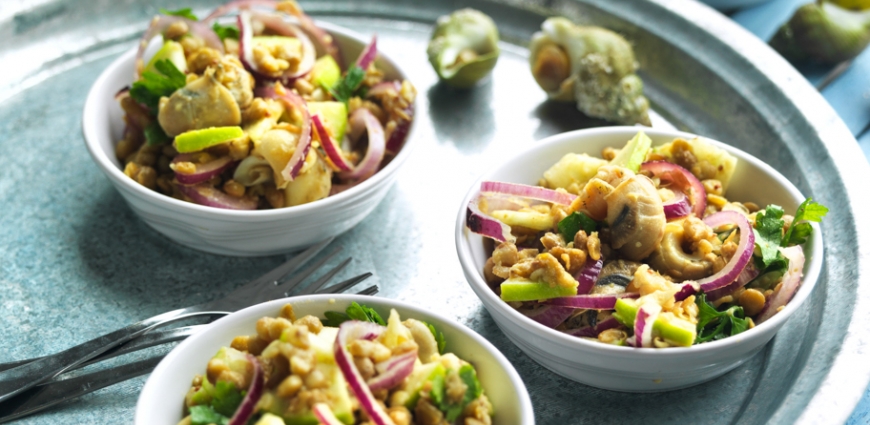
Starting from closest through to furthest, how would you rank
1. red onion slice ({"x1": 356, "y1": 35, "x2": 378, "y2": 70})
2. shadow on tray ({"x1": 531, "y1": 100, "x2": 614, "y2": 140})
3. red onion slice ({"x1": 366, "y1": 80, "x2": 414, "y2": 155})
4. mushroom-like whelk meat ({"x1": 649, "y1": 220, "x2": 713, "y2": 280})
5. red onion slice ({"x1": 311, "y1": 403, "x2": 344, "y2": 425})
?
1. red onion slice ({"x1": 311, "y1": 403, "x2": 344, "y2": 425})
2. mushroom-like whelk meat ({"x1": 649, "y1": 220, "x2": 713, "y2": 280})
3. red onion slice ({"x1": 366, "y1": 80, "x2": 414, "y2": 155})
4. red onion slice ({"x1": 356, "y1": 35, "x2": 378, "y2": 70})
5. shadow on tray ({"x1": 531, "y1": 100, "x2": 614, "y2": 140})

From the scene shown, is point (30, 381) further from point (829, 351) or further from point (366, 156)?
point (829, 351)

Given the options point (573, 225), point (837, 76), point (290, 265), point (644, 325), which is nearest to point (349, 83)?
point (290, 265)

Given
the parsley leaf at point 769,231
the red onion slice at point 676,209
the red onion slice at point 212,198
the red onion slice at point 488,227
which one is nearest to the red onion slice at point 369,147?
the red onion slice at point 212,198

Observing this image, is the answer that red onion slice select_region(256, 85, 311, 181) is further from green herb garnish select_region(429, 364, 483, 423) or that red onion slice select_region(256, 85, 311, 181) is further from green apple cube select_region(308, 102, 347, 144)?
green herb garnish select_region(429, 364, 483, 423)

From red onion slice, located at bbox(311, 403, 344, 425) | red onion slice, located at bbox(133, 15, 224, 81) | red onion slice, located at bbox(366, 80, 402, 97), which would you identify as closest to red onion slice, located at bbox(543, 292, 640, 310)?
red onion slice, located at bbox(311, 403, 344, 425)

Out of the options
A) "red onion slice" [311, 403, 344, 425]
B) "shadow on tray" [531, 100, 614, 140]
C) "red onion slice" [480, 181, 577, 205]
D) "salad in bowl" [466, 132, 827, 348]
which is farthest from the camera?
"shadow on tray" [531, 100, 614, 140]

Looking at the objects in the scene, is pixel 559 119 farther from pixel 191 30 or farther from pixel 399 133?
pixel 191 30

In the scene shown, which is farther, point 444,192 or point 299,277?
point 444,192
